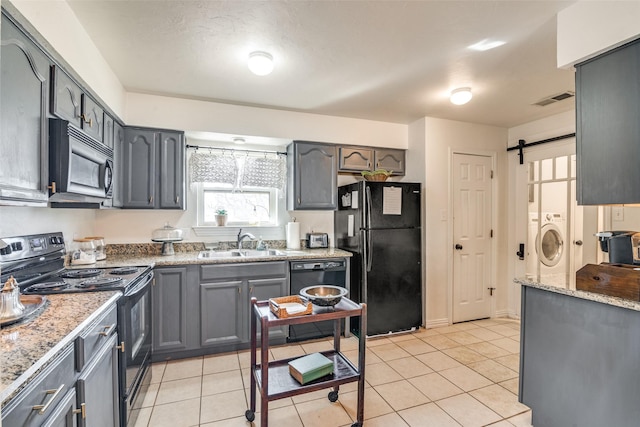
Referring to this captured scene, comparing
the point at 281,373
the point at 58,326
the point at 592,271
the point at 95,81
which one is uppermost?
the point at 95,81

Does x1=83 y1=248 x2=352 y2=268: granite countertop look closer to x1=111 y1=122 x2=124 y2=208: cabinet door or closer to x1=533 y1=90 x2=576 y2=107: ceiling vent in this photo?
x1=111 y1=122 x2=124 y2=208: cabinet door

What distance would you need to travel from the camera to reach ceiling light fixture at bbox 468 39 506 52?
81.6 inches

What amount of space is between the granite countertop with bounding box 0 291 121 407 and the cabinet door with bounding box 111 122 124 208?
4.17 feet

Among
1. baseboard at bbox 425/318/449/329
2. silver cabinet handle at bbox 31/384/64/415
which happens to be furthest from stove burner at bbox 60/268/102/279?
baseboard at bbox 425/318/449/329

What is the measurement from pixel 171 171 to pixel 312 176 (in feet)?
4.57

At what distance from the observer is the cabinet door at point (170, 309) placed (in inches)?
105

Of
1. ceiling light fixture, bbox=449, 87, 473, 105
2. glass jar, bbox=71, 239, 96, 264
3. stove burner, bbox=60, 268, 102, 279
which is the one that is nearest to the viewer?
stove burner, bbox=60, 268, 102, 279

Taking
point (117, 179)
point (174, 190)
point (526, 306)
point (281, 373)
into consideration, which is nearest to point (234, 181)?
point (174, 190)

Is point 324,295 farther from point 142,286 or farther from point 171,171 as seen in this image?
point 171,171

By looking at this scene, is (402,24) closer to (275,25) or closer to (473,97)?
(275,25)

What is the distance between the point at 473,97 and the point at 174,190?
2.97m

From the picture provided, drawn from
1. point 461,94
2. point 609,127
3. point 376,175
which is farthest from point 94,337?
point 461,94

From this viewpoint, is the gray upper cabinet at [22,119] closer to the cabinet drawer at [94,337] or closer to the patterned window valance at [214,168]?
the cabinet drawer at [94,337]

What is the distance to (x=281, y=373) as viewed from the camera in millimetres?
1941
